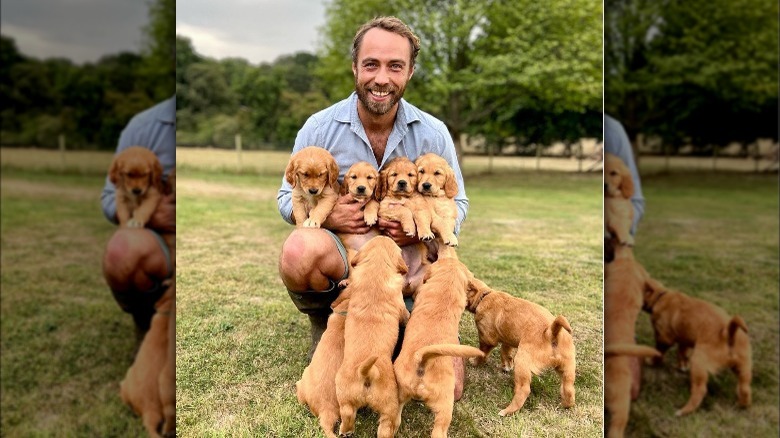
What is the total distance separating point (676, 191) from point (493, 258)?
1.52 ft

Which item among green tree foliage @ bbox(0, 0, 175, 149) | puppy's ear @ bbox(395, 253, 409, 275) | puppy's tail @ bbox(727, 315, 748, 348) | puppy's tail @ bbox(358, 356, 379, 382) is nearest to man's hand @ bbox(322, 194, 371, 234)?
puppy's ear @ bbox(395, 253, 409, 275)

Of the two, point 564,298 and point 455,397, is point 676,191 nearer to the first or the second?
point 564,298

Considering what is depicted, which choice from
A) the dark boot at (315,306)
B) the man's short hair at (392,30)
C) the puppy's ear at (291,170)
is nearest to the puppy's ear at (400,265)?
the dark boot at (315,306)

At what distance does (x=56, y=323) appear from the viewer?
64.2 inches

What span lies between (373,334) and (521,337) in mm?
369

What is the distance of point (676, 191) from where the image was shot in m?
1.27

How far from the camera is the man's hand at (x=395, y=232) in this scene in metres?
1.45

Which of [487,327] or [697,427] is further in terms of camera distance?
[487,327]

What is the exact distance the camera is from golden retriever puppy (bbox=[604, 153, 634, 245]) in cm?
133

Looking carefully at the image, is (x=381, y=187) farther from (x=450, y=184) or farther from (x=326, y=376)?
(x=326, y=376)

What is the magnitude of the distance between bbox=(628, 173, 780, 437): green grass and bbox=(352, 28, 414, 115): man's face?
2.09 ft

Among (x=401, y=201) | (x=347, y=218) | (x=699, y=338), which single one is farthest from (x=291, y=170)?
(x=699, y=338)

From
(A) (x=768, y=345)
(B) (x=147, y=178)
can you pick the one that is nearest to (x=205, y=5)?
(B) (x=147, y=178)

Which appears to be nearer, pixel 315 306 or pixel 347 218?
pixel 347 218
